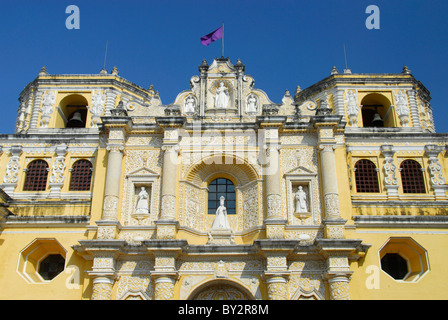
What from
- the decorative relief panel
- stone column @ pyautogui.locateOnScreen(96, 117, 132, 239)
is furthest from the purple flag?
the decorative relief panel

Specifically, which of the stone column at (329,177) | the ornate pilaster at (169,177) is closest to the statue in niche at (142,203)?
the ornate pilaster at (169,177)

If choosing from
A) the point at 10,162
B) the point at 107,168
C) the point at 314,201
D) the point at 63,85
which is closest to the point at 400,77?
the point at 314,201

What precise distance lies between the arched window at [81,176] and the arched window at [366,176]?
11.9 metres

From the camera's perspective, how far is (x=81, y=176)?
21.5 m

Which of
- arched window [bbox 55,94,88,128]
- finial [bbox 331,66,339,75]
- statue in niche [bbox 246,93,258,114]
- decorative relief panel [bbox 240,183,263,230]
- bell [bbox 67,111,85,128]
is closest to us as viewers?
decorative relief panel [bbox 240,183,263,230]

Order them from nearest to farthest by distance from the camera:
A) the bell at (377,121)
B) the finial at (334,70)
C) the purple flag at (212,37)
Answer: the purple flag at (212,37) → the bell at (377,121) → the finial at (334,70)

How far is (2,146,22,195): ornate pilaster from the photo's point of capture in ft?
69.9

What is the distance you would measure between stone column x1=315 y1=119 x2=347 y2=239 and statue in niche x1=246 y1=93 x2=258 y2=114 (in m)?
2.89

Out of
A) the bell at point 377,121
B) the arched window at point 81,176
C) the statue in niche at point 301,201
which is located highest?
the bell at point 377,121

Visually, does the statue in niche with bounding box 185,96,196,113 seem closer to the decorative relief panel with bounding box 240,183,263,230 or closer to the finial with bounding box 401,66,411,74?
the decorative relief panel with bounding box 240,183,263,230

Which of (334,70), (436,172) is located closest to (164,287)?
(436,172)

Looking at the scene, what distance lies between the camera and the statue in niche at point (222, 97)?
70.3 feet

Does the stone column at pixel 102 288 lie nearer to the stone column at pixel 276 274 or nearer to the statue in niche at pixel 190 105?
the stone column at pixel 276 274

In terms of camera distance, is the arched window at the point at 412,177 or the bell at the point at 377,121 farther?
the bell at the point at 377,121
